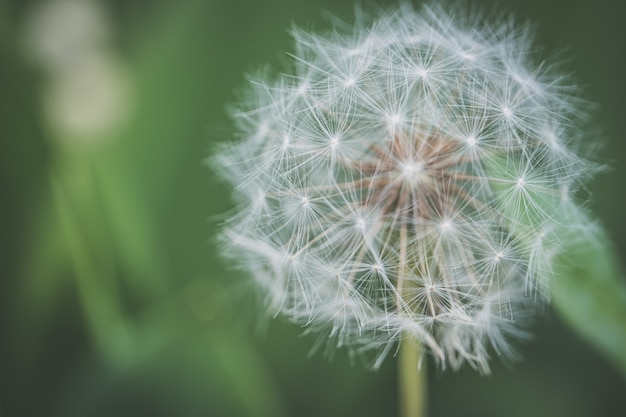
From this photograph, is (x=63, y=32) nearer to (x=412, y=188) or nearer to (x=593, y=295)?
(x=412, y=188)

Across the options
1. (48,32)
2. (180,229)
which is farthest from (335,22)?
(48,32)

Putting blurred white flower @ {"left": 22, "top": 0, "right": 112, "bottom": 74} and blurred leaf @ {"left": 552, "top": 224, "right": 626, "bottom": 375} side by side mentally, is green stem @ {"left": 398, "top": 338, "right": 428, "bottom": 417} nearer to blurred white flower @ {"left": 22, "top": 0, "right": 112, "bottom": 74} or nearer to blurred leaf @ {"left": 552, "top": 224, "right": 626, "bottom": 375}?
blurred leaf @ {"left": 552, "top": 224, "right": 626, "bottom": 375}

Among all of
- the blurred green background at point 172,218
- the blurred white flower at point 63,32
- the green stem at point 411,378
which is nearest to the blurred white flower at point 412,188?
the green stem at point 411,378

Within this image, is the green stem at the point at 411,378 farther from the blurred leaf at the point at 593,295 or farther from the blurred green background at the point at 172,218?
the blurred green background at the point at 172,218

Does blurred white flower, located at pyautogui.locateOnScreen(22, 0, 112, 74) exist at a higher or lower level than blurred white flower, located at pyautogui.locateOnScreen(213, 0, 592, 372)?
higher

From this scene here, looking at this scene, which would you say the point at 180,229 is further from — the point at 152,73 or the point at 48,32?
the point at 48,32

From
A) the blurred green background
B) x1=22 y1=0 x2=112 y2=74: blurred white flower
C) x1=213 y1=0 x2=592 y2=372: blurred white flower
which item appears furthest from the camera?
x1=22 y1=0 x2=112 y2=74: blurred white flower

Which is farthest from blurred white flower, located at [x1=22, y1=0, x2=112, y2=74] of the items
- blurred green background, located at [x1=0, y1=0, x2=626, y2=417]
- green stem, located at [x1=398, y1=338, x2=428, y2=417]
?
green stem, located at [x1=398, y1=338, x2=428, y2=417]
